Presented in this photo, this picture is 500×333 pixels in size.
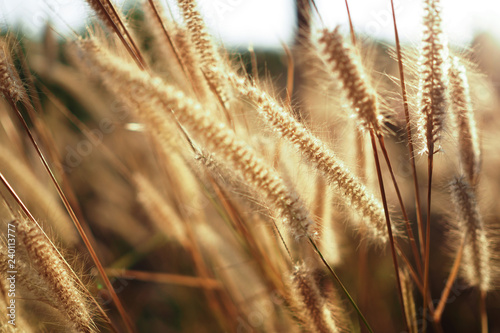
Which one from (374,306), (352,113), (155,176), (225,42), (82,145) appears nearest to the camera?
(352,113)

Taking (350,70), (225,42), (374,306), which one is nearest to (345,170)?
(350,70)

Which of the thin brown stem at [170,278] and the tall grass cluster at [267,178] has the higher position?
the tall grass cluster at [267,178]

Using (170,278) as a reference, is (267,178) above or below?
above

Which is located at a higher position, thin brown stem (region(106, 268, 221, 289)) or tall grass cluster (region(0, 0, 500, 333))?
tall grass cluster (region(0, 0, 500, 333))

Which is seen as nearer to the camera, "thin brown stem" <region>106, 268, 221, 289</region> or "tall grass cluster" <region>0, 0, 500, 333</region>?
"tall grass cluster" <region>0, 0, 500, 333</region>

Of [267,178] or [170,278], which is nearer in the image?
[267,178]

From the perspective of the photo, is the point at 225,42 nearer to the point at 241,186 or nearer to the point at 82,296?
the point at 241,186

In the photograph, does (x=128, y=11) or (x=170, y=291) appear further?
(x=170, y=291)

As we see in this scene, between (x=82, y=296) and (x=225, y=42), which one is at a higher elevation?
(x=225, y=42)
